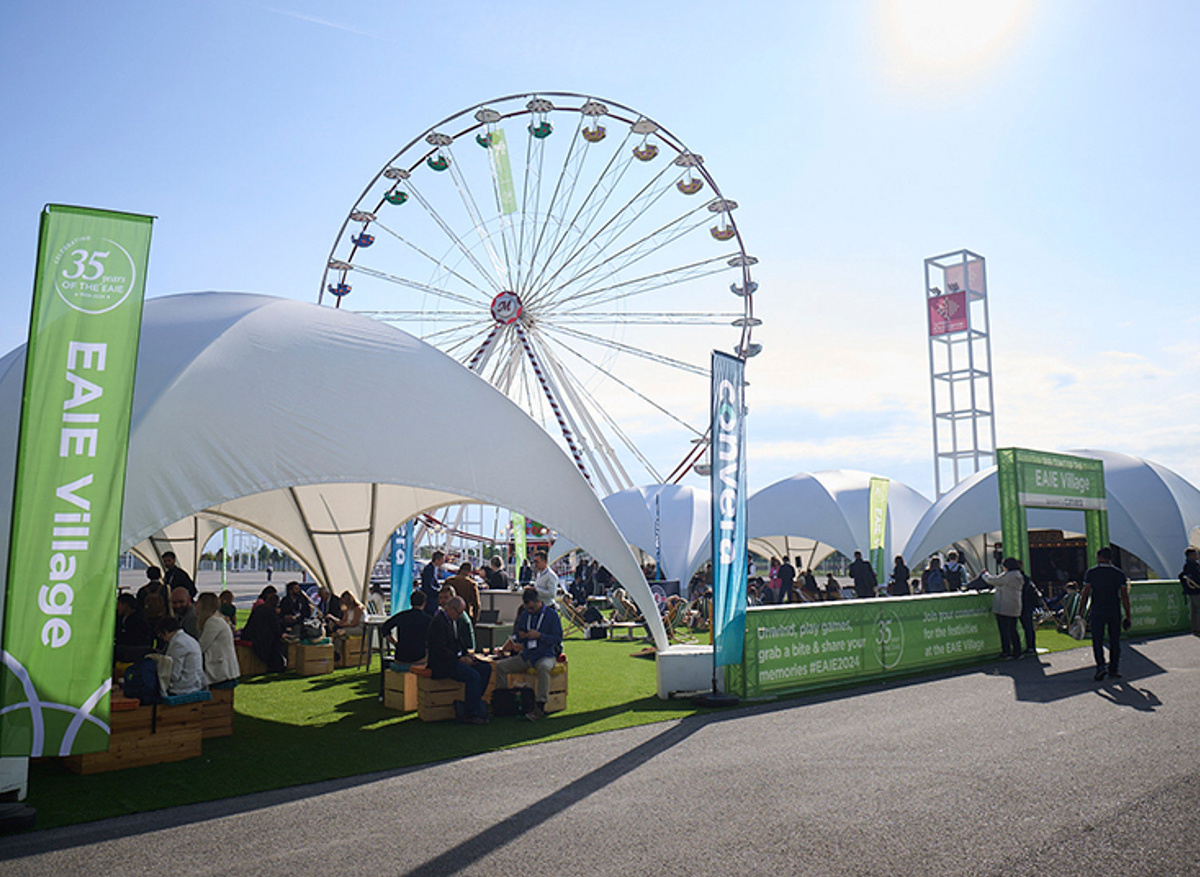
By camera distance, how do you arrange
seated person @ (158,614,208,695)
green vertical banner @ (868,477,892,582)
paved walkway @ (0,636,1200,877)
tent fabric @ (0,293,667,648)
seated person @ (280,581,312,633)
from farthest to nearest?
green vertical banner @ (868,477,892,582)
seated person @ (280,581,312,633)
tent fabric @ (0,293,667,648)
seated person @ (158,614,208,695)
paved walkway @ (0,636,1200,877)

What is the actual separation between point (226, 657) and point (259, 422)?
1972 millimetres

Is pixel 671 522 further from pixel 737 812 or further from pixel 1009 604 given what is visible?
pixel 737 812

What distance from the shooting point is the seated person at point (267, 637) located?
1088 cm

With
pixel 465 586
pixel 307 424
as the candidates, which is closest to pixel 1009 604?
pixel 465 586

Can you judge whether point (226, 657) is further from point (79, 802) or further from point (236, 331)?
point (236, 331)

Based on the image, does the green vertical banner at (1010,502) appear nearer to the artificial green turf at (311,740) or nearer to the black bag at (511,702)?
the artificial green turf at (311,740)

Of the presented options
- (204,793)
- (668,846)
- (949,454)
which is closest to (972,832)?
(668,846)

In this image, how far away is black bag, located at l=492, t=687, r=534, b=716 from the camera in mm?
7828

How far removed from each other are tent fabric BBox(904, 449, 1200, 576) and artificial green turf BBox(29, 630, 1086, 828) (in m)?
14.3

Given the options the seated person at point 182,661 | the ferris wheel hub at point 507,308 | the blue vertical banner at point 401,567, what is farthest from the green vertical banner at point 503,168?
the seated person at point 182,661

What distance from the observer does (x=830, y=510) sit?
26.5 m

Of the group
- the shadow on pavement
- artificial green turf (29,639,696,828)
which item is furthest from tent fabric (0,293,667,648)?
the shadow on pavement

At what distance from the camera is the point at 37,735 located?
4699 mm

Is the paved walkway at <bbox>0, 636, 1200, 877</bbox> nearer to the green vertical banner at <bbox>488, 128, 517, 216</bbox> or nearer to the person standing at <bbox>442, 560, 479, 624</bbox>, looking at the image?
the person standing at <bbox>442, 560, 479, 624</bbox>
